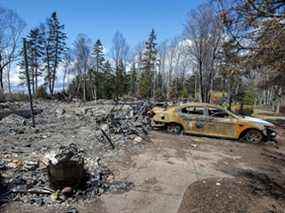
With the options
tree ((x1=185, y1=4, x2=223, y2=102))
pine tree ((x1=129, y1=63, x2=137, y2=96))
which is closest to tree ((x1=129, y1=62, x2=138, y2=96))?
pine tree ((x1=129, y1=63, x2=137, y2=96))

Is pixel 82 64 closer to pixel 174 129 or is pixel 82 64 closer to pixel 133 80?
pixel 133 80

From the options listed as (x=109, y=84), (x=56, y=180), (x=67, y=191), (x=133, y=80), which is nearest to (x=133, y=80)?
(x=133, y=80)

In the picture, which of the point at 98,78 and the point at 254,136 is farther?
the point at 98,78

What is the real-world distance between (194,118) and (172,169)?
4445mm

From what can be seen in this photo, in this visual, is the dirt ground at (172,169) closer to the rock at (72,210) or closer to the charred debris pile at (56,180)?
the rock at (72,210)

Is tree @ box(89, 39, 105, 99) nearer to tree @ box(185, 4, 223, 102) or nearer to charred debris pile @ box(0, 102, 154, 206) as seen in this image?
tree @ box(185, 4, 223, 102)

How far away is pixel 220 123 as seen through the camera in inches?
424

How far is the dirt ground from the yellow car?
41 cm

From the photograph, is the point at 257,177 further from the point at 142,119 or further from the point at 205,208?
the point at 142,119

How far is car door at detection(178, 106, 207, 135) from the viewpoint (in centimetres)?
1101

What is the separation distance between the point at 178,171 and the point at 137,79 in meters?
48.9

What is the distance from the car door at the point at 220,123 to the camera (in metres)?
10.8

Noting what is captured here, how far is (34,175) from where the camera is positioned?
632 centimetres

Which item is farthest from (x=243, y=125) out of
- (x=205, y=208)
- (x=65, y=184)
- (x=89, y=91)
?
(x=89, y=91)
